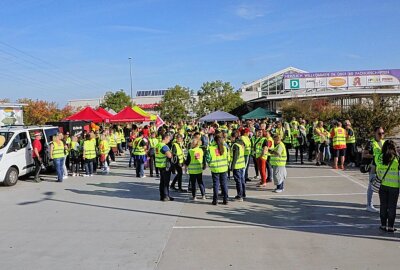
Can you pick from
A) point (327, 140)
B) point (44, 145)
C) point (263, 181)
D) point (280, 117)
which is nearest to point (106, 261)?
point (263, 181)

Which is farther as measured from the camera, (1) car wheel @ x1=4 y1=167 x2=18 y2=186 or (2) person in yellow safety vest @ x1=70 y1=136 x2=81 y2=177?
(2) person in yellow safety vest @ x1=70 y1=136 x2=81 y2=177

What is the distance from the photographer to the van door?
13180 mm

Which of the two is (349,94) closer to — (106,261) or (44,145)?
(44,145)

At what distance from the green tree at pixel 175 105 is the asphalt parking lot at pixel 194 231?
37.4 m

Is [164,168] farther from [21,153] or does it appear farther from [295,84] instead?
[295,84]

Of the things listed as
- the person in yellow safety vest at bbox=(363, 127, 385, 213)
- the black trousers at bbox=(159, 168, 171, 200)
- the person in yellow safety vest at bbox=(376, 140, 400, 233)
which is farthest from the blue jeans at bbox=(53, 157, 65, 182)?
the person in yellow safety vest at bbox=(376, 140, 400, 233)

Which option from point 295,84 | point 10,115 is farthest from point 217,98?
point 10,115

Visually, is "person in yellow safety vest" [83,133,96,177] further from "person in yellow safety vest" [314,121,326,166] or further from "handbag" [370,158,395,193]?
"handbag" [370,158,395,193]

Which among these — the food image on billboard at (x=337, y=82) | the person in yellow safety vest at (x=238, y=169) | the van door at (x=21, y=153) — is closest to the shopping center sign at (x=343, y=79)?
the food image on billboard at (x=337, y=82)

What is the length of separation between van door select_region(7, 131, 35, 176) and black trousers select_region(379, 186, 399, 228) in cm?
1112

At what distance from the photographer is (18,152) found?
13445 mm

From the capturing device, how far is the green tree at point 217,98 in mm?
47938

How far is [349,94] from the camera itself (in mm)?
36344

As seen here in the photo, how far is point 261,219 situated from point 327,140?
8345 millimetres
